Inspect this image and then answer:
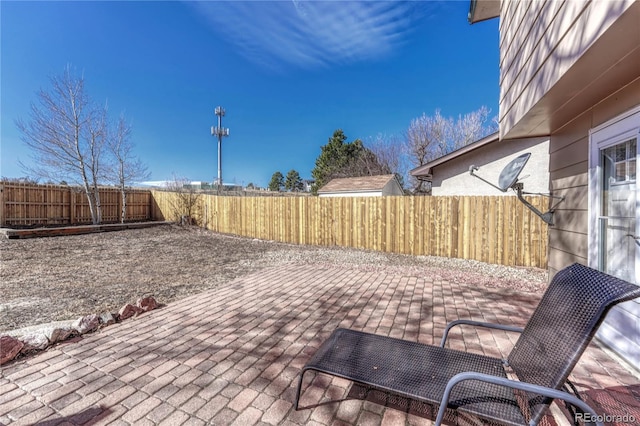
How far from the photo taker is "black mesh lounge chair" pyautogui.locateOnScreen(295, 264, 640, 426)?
1.21 m

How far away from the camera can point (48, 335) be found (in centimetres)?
250

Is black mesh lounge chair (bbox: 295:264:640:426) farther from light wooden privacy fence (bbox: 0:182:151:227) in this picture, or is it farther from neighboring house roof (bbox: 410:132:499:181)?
light wooden privacy fence (bbox: 0:182:151:227)

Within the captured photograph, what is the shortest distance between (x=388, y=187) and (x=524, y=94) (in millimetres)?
13946

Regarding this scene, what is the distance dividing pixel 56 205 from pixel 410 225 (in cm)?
1663

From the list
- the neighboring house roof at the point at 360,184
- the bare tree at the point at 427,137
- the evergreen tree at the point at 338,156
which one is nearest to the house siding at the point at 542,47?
the neighboring house roof at the point at 360,184

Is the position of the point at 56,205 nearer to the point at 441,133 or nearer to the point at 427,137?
the point at 427,137

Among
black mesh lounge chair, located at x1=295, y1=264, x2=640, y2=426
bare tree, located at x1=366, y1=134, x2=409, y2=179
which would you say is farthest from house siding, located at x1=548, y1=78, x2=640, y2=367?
bare tree, located at x1=366, y1=134, x2=409, y2=179

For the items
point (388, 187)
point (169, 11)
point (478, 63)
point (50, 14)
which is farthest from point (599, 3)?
point (388, 187)

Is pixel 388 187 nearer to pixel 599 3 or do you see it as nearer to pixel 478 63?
pixel 478 63

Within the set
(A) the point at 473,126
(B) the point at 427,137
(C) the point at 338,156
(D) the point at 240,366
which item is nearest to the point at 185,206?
(D) the point at 240,366

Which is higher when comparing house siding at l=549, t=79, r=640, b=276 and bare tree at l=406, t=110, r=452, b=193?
Result: bare tree at l=406, t=110, r=452, b=193

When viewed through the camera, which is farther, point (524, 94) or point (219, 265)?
point (219, 265)

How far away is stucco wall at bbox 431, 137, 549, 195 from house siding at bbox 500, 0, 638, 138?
484 cm

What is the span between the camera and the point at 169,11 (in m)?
6.91
